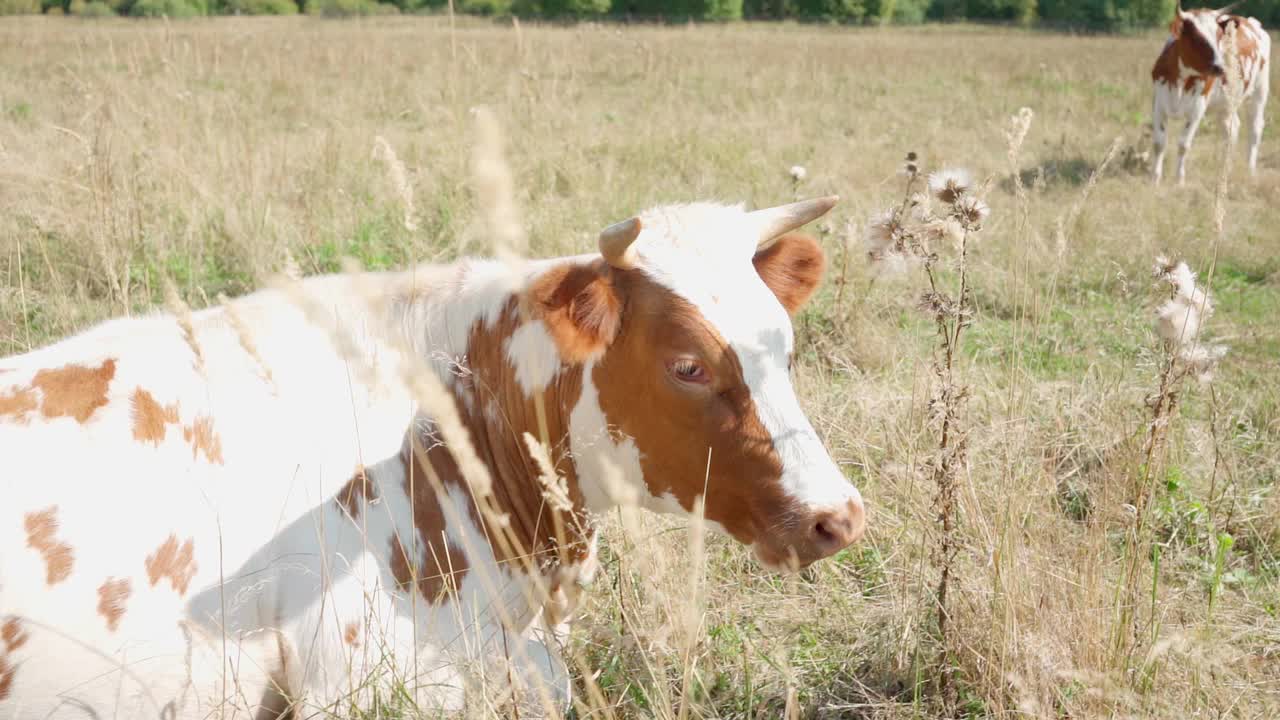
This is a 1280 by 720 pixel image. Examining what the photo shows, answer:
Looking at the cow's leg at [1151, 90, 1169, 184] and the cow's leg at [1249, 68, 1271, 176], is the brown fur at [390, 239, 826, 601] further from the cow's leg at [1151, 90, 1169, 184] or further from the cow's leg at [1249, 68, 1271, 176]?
the cow's leg at [1249, 68, 1271, 176]

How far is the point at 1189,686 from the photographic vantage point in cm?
222

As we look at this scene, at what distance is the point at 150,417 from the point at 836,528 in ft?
5.53

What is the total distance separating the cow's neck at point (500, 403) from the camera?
2490 millimetres

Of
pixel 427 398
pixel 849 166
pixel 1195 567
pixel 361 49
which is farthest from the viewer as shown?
pixel 361 49

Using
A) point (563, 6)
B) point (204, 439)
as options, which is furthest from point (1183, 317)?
point (563, 6)

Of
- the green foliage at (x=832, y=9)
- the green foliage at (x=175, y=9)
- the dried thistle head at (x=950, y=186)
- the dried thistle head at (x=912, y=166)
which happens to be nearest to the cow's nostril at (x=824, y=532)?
the dried thistle head at (x=950, y=186)

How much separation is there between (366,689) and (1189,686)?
6.58ft

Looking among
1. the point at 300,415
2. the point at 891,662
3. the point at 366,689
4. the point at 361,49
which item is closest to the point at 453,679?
the point at 366,689

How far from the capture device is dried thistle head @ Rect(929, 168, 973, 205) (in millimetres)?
2281

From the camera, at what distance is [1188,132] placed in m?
9.30

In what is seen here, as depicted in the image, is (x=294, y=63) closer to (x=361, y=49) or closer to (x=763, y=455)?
(x=361, y=49)

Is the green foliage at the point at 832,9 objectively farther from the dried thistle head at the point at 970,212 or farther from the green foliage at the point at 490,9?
the dried thistle head at the point at 970,212

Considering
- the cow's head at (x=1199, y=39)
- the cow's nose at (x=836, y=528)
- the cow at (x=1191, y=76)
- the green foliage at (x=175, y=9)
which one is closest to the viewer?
the cow's nose at (x=836, y=528)

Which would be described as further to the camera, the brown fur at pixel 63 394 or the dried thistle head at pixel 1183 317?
the dried thistle head at pixel 1183 317
